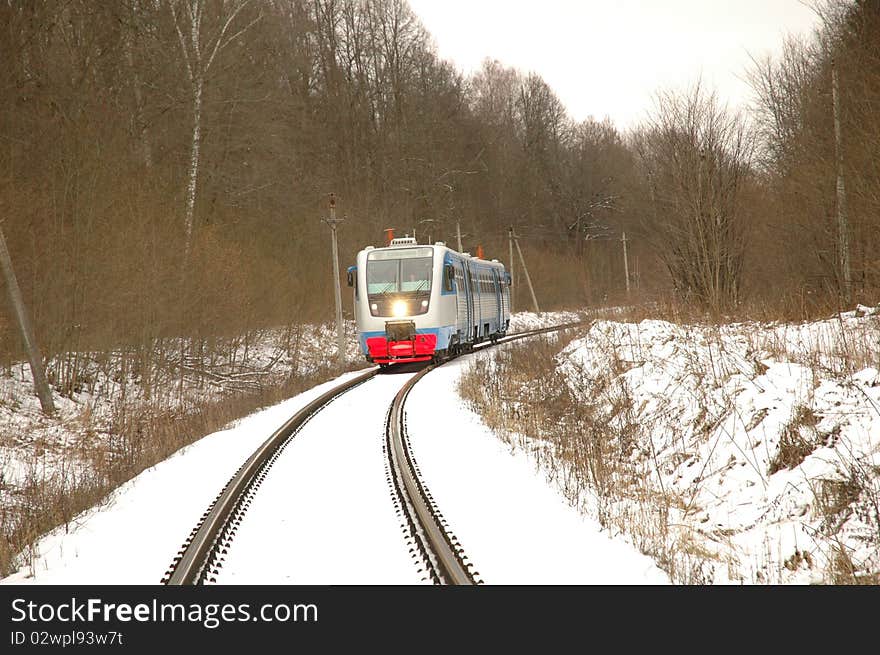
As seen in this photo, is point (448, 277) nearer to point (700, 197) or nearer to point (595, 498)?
point (700, 197)

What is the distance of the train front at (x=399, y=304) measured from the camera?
2197 cm

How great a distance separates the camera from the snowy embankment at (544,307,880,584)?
6.04m

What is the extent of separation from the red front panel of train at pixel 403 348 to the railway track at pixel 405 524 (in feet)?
34.4

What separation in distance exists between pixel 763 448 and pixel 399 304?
14836 mm

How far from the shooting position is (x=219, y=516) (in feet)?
23.6

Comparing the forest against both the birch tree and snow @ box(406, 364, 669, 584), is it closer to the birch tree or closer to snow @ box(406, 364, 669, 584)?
the birch tree

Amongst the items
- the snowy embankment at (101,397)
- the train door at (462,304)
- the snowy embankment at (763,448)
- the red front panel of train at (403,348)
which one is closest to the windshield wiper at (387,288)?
the red front panel of train at (403,348)

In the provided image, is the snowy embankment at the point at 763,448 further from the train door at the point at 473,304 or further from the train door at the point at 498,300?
the train door at the point at 498,300

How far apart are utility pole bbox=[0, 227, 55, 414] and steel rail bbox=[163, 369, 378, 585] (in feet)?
27.3

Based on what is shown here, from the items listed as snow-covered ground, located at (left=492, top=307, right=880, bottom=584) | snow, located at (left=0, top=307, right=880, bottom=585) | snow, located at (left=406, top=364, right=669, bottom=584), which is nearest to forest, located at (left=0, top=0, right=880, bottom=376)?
snow-covered ground, located at (left=492, top=307, right=880, bottom=584)
